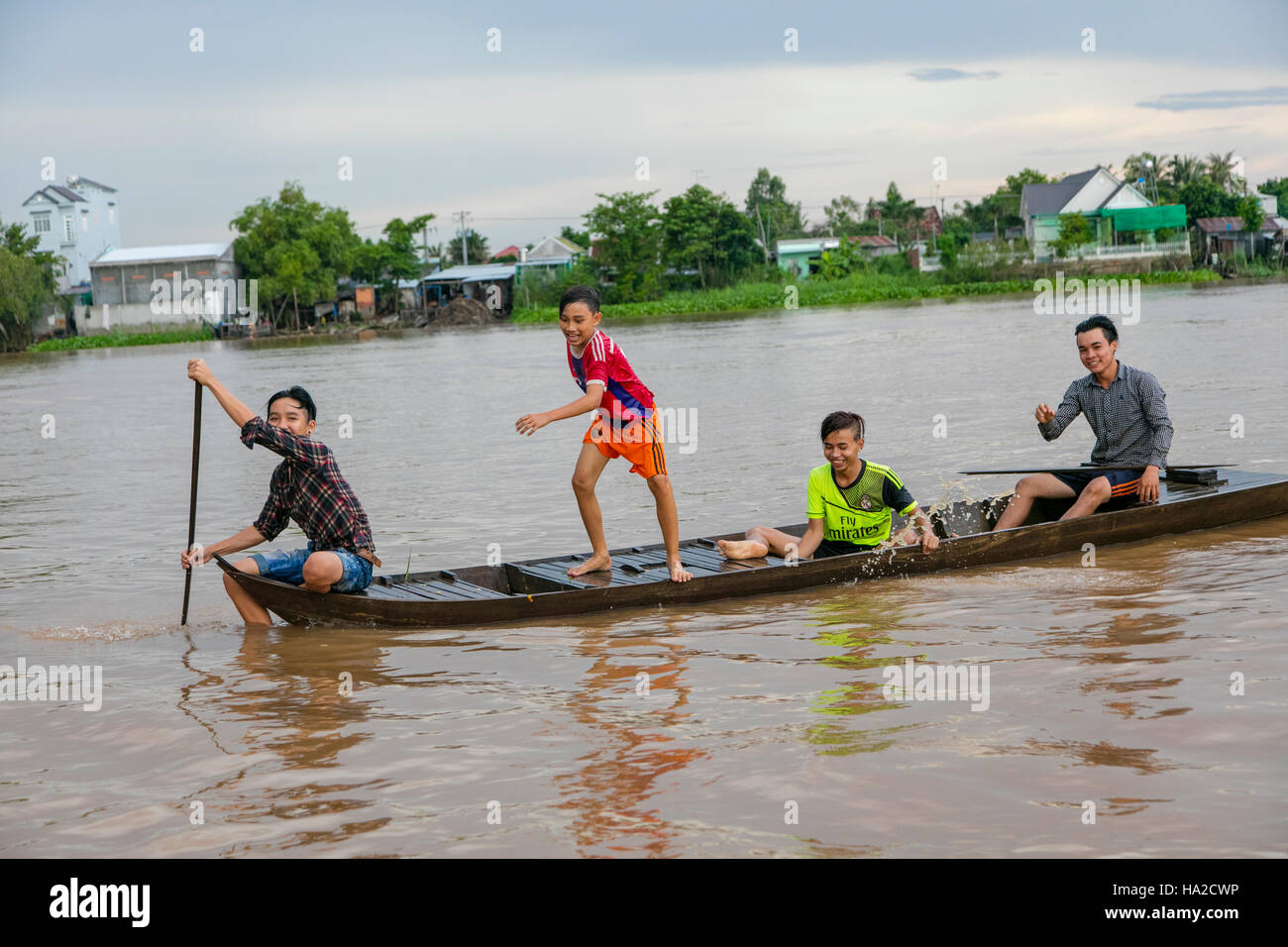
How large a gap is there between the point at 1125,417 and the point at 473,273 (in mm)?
58647

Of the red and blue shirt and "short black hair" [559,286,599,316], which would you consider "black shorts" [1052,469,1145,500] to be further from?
"short black hair" [559,286,599,316]

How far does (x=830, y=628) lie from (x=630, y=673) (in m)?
1.14

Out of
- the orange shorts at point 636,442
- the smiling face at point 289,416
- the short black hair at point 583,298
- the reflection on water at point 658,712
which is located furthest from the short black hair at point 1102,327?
the smiling face at point 289,416

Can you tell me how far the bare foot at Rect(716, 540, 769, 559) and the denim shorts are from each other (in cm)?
194

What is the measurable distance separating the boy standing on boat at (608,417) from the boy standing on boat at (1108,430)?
2156 millimetres

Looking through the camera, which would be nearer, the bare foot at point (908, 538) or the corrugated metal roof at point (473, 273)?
the bare foot at point (908, 538)

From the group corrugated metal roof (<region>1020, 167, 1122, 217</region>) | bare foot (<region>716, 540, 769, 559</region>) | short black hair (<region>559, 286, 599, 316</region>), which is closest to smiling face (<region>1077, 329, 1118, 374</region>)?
bare foot (<region>716, 540, 769, 559</region>)

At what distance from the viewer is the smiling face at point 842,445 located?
241 inches

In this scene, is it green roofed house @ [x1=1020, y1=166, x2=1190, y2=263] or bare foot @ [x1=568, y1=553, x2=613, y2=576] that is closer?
bare foot @ [x1=568, y1=553, x2=613, y2=576]

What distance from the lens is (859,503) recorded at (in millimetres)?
6496

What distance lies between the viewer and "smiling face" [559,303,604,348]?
612 centimetres

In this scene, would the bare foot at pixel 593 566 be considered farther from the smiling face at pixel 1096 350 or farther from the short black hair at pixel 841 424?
the smiling face at pixel 1096 350

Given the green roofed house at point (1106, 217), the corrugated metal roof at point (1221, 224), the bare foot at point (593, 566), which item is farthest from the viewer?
the corrugated metal roof at point (1221, 224)

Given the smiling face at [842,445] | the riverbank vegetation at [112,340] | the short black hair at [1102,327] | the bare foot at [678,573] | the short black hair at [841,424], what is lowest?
the bare foot at [678,573]
